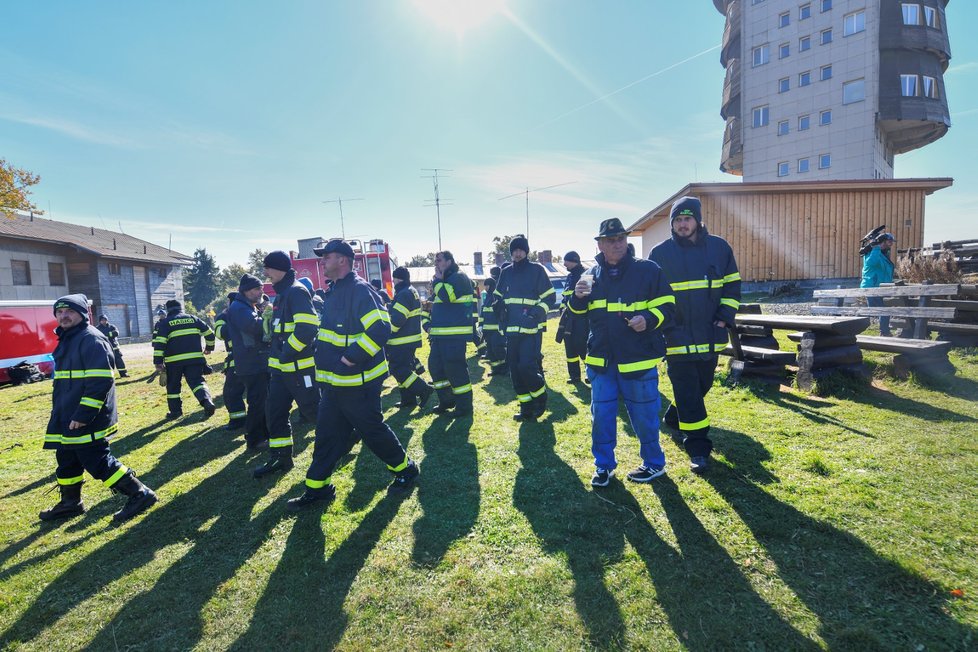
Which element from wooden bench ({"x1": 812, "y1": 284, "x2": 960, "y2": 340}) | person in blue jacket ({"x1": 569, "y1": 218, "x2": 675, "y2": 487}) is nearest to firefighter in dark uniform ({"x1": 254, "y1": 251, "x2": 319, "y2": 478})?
person in blue jacket ({"x1": 569, "y1": 218, "x2": 675, "y2": 487})

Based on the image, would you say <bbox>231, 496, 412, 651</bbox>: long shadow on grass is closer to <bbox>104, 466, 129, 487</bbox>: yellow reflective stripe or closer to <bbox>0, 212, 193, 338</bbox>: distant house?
<bbox>104, 466, 129, 487</bbox>: yellow reflective stripe

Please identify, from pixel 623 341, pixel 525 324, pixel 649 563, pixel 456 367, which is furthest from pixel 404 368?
pixel 649 563

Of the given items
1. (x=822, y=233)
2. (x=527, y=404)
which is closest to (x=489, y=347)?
(x=527, y=404)

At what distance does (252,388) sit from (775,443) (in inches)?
245

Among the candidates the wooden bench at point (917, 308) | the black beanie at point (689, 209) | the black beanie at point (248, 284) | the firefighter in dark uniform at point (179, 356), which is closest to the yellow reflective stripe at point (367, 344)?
the black beanie at point (248, 284)

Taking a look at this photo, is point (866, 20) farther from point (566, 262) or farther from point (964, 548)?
point (964, 548)

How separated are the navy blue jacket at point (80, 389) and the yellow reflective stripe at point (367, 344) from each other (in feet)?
7.53

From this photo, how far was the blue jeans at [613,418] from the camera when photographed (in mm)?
3818

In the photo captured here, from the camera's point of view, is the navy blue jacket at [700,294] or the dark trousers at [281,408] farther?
the dark trousers at [281,408]

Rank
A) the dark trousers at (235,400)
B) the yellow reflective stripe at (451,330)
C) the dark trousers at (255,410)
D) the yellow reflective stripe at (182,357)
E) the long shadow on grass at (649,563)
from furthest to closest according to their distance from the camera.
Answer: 1. the yellow reflective stripe at (182,357)
2. the dark trousers at (235,400)
3. the yellow reflective stripe at (451,330)
4. the dark trousers at (255,410)
5. the long shadow on grass at (649,563)

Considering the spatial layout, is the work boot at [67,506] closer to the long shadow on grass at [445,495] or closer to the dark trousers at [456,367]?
the long shadow on grass at [445,495]

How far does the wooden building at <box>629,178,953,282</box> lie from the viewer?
1794 centimetres

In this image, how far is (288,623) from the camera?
257 centimetres

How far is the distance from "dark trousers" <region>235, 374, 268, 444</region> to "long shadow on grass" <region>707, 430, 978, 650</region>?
211 inches
